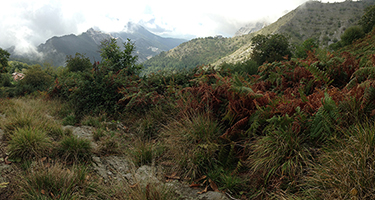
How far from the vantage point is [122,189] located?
93.7 inches

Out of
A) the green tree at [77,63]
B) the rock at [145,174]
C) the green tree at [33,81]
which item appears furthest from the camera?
the green tree at [33,81]

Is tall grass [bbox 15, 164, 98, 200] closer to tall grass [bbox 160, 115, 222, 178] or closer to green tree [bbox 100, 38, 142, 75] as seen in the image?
tall grass [bbox 160, 115, 222, 178]

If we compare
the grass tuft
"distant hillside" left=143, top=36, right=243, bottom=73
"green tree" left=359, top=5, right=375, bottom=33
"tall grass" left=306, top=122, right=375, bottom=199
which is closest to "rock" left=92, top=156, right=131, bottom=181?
the grass tuft

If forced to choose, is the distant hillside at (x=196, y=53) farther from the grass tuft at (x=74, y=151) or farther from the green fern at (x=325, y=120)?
the green fern at (x=325, y=120)

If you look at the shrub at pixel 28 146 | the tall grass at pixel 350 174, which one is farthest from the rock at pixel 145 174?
the tall grass at pixel 350 174

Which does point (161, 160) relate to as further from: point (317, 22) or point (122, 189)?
point (317, 22)

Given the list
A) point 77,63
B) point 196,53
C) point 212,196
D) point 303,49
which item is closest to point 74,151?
point 212,196

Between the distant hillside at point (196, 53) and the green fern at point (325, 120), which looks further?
the distant hillside at point (196, 53)

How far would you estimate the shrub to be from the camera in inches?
125

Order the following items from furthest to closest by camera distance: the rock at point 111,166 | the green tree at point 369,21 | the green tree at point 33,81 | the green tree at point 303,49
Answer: the green tree at point 369,21 → the green tree at point 33,81 → the green tree at point 303,49 → the rock at point 111,166

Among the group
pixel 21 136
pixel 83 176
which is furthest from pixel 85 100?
pixel 83 176

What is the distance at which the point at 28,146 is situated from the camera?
3229 millimetres

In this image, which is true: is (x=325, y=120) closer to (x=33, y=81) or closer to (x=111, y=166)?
(x=111, y=166)

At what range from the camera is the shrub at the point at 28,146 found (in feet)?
10.4
